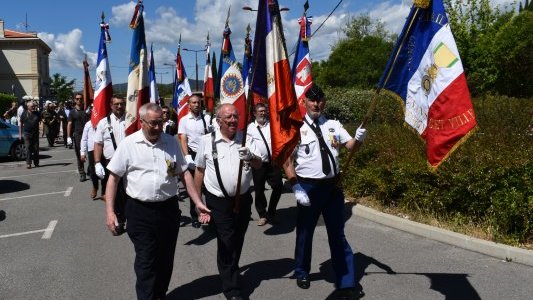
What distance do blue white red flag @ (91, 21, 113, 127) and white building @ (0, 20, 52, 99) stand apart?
60.1 meters

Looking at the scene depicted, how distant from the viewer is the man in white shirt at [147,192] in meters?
4.10

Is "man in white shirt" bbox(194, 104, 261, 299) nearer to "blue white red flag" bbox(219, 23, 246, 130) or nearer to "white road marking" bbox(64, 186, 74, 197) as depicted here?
"blue white red flag" bbox(219, 23, 246, 130)

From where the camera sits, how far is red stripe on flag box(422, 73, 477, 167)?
392cm

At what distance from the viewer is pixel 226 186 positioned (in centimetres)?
445

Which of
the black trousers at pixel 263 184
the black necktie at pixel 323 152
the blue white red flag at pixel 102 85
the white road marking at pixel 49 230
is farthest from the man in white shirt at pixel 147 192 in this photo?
the blue white red flag at pixel 102 85

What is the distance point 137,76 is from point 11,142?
11.3 m

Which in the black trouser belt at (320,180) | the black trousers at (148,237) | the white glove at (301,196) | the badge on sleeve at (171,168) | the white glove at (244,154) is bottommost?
the black trousers at (148,237)

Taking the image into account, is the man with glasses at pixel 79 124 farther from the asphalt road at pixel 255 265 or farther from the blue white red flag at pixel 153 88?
the asphalt road at pixel 255 265

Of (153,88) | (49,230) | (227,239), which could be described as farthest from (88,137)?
(227,239)

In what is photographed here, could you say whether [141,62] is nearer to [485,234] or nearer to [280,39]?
[280,39]

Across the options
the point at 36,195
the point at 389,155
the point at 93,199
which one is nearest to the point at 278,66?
the point at 389,155

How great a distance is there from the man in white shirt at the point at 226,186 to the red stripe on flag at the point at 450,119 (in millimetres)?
1558

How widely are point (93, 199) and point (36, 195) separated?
165 cm

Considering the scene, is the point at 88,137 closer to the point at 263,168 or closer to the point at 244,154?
→ the point at 263,168
